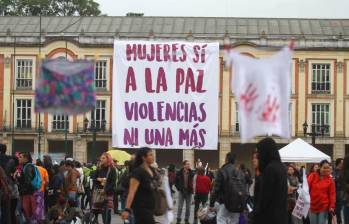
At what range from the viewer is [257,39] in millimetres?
62156

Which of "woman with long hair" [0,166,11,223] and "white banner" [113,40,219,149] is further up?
"white banner" [113,40,219,149]

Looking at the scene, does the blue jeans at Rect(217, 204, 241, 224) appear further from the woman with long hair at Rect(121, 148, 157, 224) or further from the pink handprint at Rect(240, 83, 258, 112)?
the pink handprint at Rect(240, 83, 258, 112)

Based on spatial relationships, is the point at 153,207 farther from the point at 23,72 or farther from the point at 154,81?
the point at 23,72

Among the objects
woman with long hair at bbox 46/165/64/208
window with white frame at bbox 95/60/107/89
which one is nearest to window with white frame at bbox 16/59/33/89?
window with white frame at bbox 95/60/107/89

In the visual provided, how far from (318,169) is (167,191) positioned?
17.7 feet

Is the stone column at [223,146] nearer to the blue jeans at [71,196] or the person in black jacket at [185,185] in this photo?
the person in black jacket at [185,185]

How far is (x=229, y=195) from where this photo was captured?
1466cm

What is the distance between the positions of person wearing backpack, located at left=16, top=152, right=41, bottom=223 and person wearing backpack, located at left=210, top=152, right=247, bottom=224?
369 centimetres

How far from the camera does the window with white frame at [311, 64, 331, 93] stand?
62.7m

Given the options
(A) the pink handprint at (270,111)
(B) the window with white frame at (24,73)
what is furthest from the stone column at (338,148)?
(A) the pink handprint at (270,111)

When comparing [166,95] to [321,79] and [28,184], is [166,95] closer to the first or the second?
[28,184]

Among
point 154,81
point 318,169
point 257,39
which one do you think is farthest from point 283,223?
point 257,39

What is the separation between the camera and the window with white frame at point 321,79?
206 feet

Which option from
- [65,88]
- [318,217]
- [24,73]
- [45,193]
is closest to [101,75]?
[24,73]
